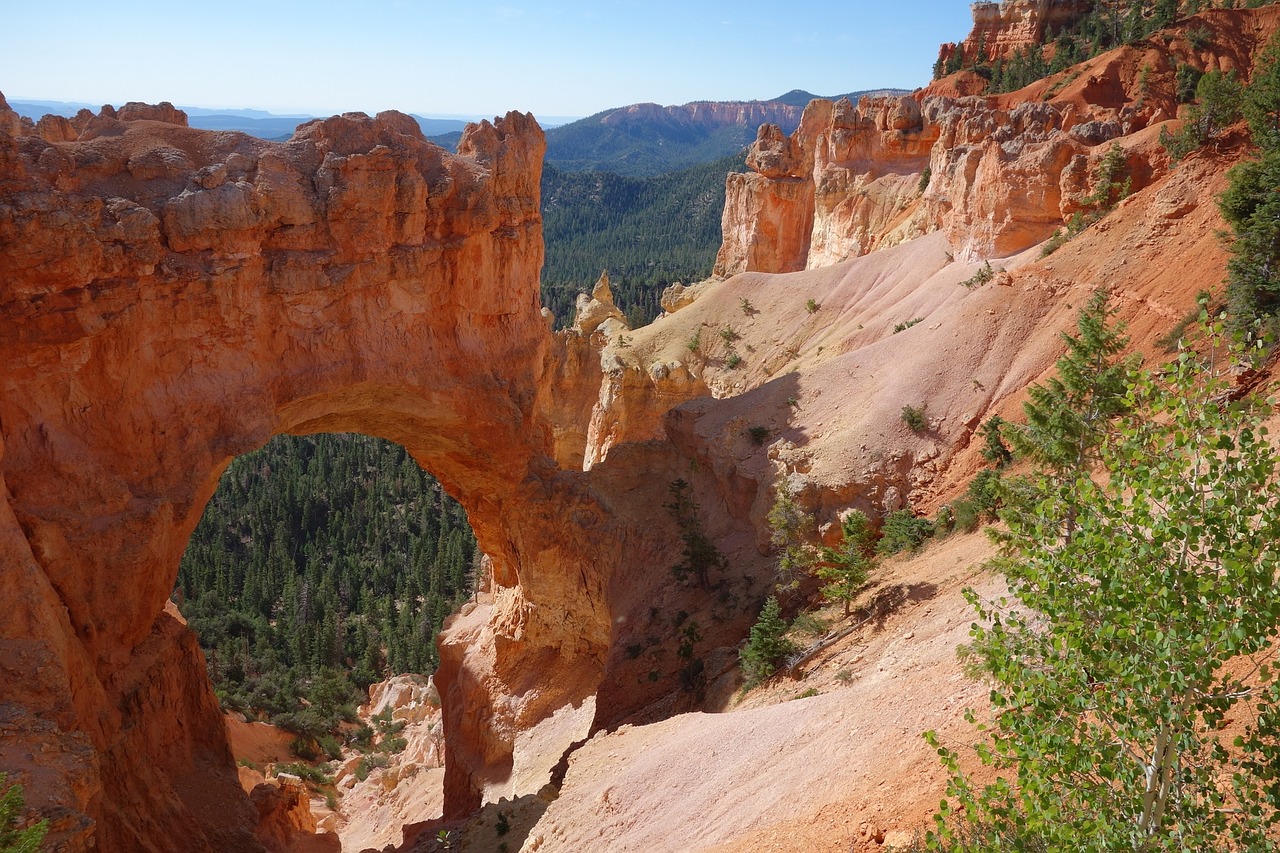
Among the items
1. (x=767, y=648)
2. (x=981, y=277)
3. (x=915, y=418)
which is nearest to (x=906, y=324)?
(x=981, y=277)

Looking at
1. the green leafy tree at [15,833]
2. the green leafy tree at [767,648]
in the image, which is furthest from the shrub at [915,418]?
the green leafy tree at [15,833]

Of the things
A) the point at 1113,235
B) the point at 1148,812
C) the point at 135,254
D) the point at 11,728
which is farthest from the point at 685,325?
the point at 1148,812

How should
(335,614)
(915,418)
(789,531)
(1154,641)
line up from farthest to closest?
(335,614), (915,418), (789,531), (1154,641)

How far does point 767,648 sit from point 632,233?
159257 mm

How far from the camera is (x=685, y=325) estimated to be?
52438 millimetres

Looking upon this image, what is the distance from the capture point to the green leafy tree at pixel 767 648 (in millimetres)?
20094

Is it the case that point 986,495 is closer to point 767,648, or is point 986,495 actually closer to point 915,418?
point 915,418

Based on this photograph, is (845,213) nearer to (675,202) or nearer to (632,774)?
(632,774)

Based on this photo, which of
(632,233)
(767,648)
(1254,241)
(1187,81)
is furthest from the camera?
(632,233)

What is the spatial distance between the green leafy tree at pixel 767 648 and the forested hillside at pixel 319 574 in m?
27.3

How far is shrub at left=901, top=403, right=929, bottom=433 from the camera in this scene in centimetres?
2594

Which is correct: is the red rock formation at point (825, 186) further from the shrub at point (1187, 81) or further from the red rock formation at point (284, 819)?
the red rock formation at point (284, 819)

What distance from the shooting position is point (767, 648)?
20.2 m

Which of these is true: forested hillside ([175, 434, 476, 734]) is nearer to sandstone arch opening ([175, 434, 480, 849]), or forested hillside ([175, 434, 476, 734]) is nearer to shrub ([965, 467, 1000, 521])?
sandstone arch opening ([175, 434, 480, 849])
